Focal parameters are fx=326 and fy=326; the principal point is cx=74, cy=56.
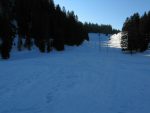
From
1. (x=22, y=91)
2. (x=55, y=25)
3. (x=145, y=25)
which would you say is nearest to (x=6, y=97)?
(x=22, y=91)

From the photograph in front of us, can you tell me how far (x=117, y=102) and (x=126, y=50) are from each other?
65.6 m

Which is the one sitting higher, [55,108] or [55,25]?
[55,25]

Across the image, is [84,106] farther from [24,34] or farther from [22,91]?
[24,34]

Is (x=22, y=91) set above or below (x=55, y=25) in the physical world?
below

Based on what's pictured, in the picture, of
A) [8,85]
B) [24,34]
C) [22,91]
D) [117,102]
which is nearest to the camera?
[117,102]

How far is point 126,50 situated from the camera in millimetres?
77375

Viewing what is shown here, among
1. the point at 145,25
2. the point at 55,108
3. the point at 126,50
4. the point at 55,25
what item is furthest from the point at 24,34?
the point at 55,108

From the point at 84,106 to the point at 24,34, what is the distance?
47.5m

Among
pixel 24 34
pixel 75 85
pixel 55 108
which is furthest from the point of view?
pixel 24 34

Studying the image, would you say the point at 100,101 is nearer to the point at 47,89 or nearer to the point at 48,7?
the point at 47,89

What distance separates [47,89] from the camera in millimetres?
14828

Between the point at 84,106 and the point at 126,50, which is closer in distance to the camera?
the point at 84,106

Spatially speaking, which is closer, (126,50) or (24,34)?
(24,34)

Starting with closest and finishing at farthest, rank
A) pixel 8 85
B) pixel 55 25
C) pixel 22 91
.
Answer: pixel 22 91
pixel 8 85
pixel 55 25
